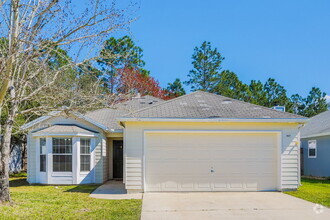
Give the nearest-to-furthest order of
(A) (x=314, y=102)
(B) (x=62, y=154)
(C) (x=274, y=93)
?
(B) (x=62, y=154) → (C) (x=274, y=93) → (A) (x=314, y=102)

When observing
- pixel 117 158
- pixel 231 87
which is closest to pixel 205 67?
pixel 231 87

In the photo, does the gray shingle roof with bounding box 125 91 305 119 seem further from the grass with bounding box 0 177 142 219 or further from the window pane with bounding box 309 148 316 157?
the window pane with bounding box 309 148 316 157

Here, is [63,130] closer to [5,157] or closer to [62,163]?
[62,163]

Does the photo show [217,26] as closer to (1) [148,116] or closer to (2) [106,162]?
(1) [148,116]

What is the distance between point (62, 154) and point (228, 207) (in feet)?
25.4

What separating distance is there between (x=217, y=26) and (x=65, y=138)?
7.67 m

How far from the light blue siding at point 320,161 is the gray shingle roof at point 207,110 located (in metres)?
6.82

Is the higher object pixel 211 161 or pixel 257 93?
pixel 257 93

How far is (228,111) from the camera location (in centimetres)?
1194

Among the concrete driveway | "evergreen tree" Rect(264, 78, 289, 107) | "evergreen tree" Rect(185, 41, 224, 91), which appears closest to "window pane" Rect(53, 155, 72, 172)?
the concrete driveway

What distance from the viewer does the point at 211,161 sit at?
37.5 ft

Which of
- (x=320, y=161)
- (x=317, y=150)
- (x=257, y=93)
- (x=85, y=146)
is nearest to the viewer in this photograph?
(x=85, y=146)

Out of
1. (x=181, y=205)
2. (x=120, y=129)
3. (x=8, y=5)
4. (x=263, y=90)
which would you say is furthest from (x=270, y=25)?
(x=263, y=90)

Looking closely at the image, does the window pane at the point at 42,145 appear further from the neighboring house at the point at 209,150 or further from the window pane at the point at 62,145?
the neighboring house at the point at 209,150
